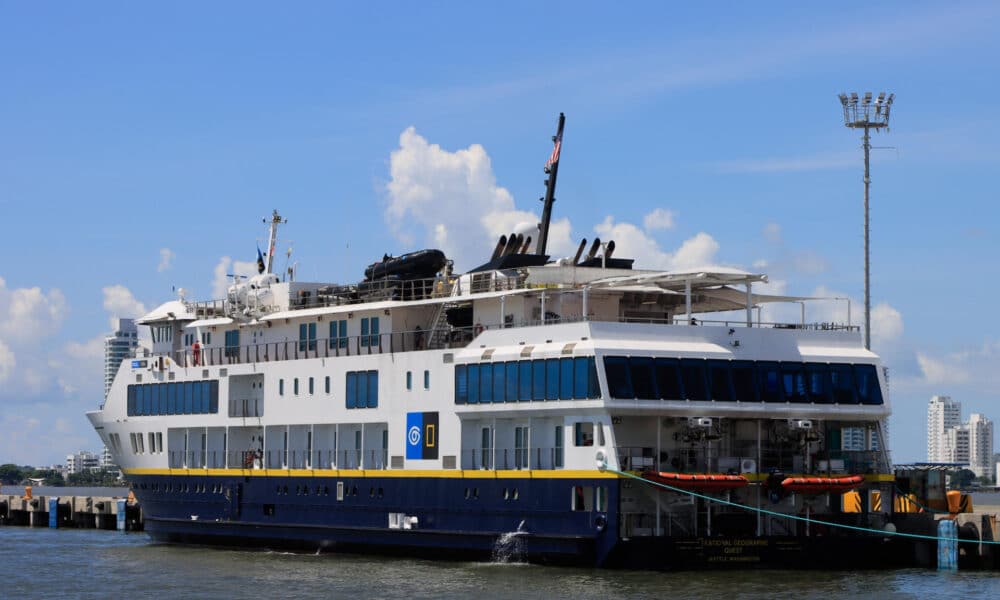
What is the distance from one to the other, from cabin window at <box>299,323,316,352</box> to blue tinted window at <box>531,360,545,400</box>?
36.0 ft

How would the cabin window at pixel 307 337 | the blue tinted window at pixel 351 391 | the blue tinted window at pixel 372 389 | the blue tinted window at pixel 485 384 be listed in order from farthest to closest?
the cabin window at pixel 307 337 → the blue tinted window at pixel 351 391 → the blue tinted window at pixel 372 389 → the blue tinted window at pixel 485 384

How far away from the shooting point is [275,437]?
47531 mm

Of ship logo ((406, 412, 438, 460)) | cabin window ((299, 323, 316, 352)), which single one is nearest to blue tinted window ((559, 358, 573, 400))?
ship logo ((406, 412, 438, 460))

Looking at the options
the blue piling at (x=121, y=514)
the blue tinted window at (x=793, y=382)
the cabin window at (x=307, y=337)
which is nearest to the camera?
the blue tinted window at (x=793, y=382)

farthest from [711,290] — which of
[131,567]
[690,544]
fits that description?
[131,567]

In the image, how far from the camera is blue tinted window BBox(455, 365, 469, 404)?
132ft

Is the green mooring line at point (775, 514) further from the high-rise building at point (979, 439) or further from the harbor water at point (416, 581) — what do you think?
the high-rise building at point (979, 439)

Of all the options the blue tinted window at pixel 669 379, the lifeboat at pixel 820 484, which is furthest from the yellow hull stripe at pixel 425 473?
the blue tinted window at pixel 669 379

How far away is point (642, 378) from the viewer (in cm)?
3684

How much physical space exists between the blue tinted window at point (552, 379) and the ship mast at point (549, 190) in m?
9.06

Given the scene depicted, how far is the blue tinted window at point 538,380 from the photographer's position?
38094 millimetres

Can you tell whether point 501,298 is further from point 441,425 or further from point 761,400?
point 761,400

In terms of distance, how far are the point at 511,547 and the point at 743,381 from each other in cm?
686

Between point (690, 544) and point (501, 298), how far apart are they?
335 inches
